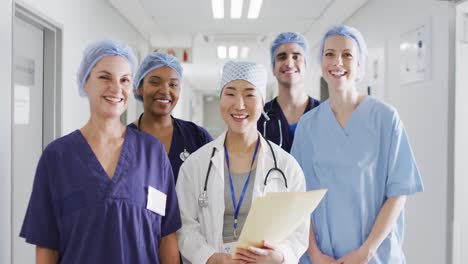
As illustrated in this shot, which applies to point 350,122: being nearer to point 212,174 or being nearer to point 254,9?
point 212,174

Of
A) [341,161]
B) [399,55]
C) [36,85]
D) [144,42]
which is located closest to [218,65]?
[144,42]

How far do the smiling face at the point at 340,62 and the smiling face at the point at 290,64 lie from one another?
13.1 inches

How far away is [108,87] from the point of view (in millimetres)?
1317

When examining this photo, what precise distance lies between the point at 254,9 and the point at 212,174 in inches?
123

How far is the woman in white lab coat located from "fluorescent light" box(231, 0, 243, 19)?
105 inches

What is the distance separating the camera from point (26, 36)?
97.8 inches

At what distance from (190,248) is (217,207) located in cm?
16

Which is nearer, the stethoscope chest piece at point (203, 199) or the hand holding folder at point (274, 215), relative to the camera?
the hand holding folder at point (274, 215)

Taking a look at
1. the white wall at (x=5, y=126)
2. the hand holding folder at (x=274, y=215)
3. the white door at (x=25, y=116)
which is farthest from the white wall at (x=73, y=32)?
the hand holding folder at (x=274, y=215)

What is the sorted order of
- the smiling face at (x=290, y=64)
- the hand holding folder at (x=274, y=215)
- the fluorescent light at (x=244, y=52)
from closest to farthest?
the hand holding folder at (x=274, y=215), the smiling face at (x=290, y=64), the fluorescent light at (x=244, y=52)

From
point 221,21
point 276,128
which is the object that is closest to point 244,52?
point 221,21

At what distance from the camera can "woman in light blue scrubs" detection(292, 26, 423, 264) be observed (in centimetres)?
163

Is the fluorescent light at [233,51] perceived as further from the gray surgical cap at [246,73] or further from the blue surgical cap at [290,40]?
the gray surgical cap at [246,73]

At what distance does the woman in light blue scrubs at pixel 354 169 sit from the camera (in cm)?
163
